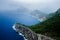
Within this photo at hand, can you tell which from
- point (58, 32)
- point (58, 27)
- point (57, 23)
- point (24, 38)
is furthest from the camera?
point (24, 38)

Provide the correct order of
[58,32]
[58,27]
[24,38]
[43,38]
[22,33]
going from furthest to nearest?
[22,33]
[24,38]
[58,27]
[58,32]
[43,38]

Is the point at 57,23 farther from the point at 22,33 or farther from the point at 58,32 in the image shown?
the point at 22,33

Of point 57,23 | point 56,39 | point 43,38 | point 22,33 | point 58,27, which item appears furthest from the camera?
point 22,33

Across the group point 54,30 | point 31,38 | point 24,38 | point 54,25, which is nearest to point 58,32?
point 54,30

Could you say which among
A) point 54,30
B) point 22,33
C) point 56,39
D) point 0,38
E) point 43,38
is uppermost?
point 22,33

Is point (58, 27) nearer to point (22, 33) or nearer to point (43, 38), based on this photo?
point (43, 38)

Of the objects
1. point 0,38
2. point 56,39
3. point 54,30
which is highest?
point 0,38

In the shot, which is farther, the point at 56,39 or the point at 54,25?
the point at 54,25

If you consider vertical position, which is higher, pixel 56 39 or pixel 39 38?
pixel 39 38

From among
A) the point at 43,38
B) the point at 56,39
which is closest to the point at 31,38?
the point at 43,38
